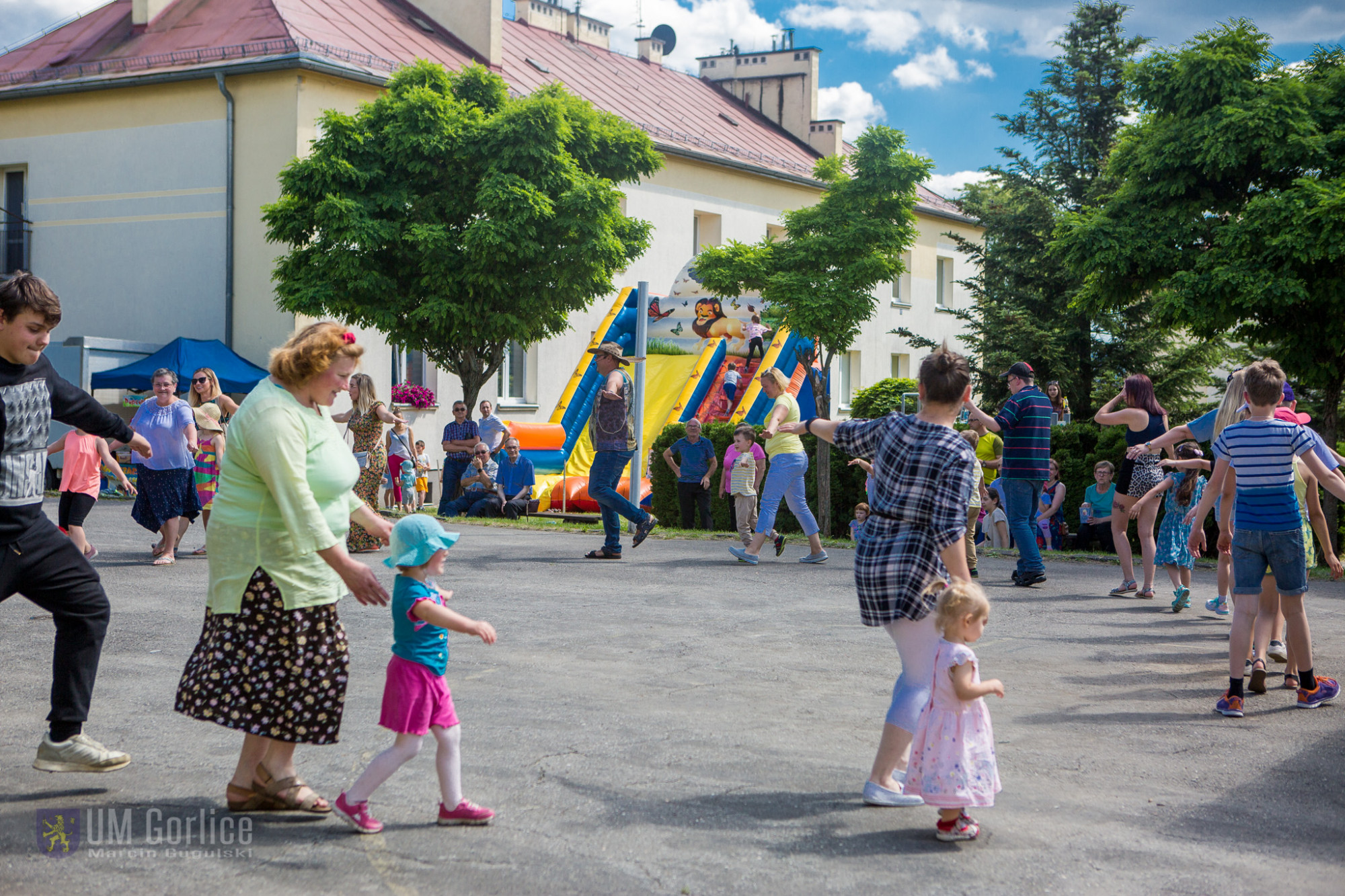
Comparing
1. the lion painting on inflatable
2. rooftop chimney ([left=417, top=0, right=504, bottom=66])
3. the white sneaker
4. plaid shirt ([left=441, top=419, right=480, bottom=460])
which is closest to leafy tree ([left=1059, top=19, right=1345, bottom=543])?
plaid shirt ([left=441, top=419, right=480, bottom=460])

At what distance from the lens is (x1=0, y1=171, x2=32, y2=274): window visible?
1246 inches

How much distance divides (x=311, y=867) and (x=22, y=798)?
135cm

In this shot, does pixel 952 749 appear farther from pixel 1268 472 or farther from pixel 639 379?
pixel 639 379

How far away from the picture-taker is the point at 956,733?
4512mm

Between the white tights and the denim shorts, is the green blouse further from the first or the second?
the denim shorts

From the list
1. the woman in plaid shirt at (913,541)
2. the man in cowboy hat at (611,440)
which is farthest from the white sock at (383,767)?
the man in cowboy hat at (611,440)

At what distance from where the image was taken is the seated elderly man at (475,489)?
19.6 metres

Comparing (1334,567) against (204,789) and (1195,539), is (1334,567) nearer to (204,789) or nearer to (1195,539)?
(1195,539)

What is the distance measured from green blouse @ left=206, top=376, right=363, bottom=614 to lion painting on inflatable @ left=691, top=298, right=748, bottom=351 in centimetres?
2525

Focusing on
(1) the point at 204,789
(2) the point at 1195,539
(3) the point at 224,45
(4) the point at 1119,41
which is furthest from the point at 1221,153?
(3) the point at 224,45

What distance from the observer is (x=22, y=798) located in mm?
4672

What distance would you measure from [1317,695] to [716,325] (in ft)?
77.7

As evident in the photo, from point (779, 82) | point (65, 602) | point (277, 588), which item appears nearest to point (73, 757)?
point (65, 602)

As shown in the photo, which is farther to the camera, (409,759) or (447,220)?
(447,220)
